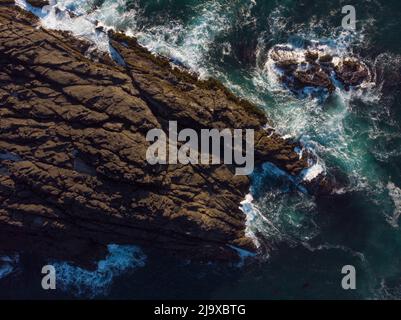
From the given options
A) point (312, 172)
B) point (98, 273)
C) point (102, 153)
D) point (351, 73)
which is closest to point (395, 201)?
point (312, 172)

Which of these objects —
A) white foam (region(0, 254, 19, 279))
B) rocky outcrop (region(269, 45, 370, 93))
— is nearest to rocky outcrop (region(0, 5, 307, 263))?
white foam (region(0, 254, 19, 279))

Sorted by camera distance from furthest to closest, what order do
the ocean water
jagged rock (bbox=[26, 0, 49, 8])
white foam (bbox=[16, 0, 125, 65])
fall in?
jagged rock (bbox=[26, 0, 49, 8]), the ocean water, white foam (bbox=[16, 0, 125, 65])

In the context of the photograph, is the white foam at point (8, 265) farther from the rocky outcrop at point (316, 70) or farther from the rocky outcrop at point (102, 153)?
the rocky outcrop at point (316, 70)

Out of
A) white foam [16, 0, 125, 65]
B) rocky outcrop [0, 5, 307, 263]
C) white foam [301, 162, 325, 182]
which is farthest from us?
white foam [301, 162, 325, 182]

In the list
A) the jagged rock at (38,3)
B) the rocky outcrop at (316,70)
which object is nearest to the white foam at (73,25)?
the jagged rock at (38,3)

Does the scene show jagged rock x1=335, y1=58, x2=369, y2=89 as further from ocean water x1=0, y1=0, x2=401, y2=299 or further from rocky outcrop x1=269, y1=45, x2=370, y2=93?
ocean water x1=0, y1=0, x2=401, y2=299

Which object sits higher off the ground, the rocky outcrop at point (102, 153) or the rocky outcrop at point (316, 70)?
the rocky outcrop at point (316, 70)
